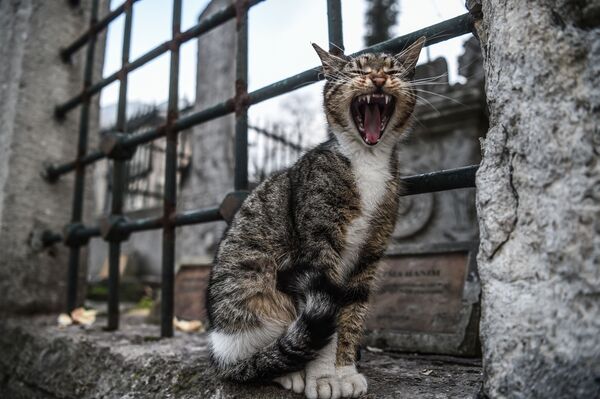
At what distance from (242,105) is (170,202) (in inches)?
22.0

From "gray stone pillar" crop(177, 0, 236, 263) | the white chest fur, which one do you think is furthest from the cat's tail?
"gray stone pillar" crop(177, 0, 236, 263)

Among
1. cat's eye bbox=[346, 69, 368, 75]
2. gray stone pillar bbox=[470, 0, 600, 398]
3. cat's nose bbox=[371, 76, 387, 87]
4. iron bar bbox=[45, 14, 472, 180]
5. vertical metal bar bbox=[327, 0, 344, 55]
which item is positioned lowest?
gray stone pillar bbox=[470, 0, 600, 398]

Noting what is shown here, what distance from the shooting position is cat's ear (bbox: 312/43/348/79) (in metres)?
1.51

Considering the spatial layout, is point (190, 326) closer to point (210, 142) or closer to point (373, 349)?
point (373, 349)

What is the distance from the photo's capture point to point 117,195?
2.33 metres

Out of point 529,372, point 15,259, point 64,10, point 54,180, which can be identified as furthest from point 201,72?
point 529,372

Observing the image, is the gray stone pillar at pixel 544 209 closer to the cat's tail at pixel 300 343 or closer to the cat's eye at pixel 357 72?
the cat's tail at pixel 300 343

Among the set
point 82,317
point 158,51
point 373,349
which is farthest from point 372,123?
point 82,317

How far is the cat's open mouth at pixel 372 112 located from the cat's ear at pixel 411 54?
0.13 m

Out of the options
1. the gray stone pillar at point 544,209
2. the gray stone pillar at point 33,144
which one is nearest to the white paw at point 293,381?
the gray stone pillar at point 544,209

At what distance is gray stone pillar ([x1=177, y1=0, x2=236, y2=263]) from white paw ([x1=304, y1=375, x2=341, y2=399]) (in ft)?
15.4

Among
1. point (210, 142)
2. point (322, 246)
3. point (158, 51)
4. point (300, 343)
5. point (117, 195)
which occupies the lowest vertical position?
point (300, 343)

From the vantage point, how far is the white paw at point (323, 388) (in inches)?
43.6

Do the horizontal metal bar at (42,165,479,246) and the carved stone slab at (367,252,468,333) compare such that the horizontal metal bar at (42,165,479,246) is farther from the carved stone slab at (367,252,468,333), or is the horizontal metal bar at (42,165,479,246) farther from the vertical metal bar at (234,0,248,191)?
the carved stone slab at (367,252,468,333)
